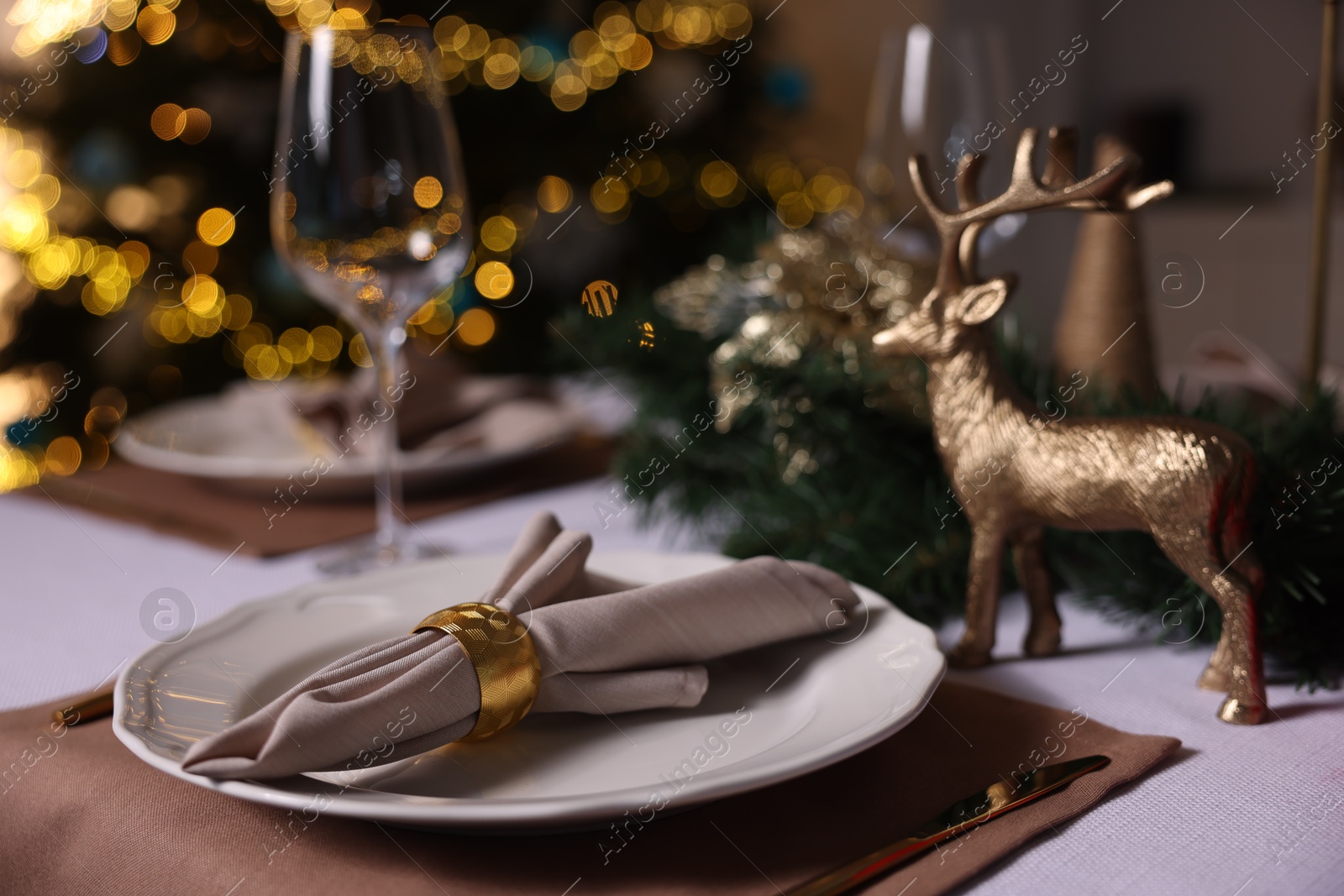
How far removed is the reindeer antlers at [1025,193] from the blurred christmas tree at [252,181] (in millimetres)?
1036

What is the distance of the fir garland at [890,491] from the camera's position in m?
0.54

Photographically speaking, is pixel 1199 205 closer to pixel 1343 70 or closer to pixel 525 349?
pixel 1343 70

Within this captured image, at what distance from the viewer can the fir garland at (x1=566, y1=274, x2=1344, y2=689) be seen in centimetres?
54

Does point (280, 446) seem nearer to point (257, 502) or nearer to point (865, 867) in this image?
point (257, 502)

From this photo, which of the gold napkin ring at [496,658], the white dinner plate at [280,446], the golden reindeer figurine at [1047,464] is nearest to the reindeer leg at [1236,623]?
the golden reindeer figurine at [1047,464]

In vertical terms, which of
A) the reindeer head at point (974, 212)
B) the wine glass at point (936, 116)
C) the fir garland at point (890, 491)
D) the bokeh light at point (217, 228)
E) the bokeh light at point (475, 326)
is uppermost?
the wine glass at point (936, 116)

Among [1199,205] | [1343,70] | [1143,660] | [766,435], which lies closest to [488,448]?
[766,435]

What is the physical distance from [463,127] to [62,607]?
1492mm

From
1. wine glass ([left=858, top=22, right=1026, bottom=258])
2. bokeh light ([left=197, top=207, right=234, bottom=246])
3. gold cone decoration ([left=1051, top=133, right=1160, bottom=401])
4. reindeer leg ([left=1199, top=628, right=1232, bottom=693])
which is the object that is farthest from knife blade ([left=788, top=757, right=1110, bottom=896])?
bokeh light ([left=197, top=207, right=234, bottom=246])

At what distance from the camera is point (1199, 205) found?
3.69m

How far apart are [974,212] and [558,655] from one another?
11.7 inches

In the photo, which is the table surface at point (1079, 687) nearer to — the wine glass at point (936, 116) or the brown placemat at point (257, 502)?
the brown placemat at point (257, 502)

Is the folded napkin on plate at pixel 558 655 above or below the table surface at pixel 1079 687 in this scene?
above

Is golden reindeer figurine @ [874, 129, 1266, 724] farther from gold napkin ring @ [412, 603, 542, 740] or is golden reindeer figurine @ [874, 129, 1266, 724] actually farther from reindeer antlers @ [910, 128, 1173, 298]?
gold napkin ring @ [412, 603, 542, 740]
